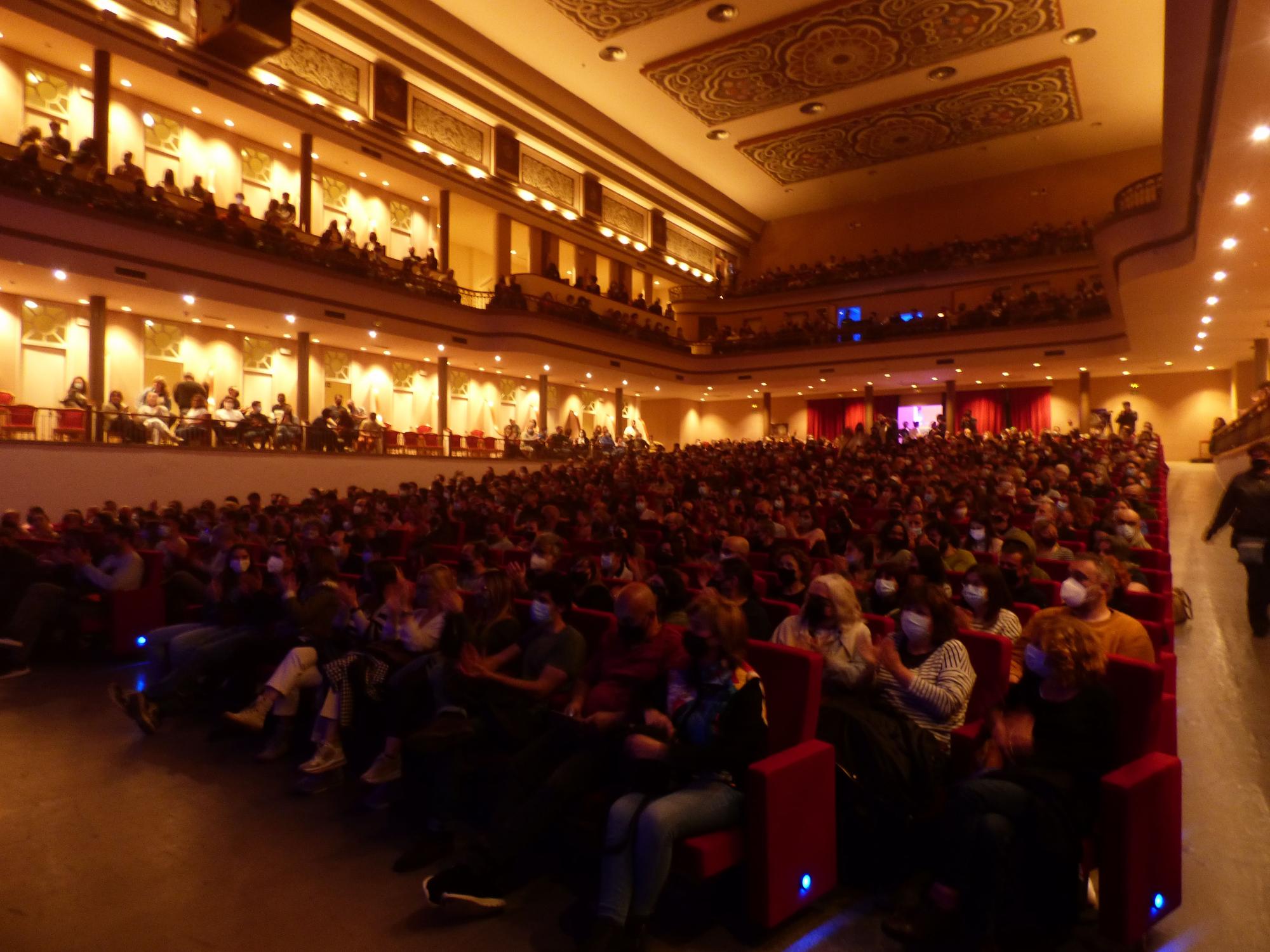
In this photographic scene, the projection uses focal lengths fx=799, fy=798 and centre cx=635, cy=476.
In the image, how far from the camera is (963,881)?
235cm

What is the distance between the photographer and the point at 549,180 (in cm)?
2267

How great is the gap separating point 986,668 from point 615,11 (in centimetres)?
1826

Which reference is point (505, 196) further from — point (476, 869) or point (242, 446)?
point (476, 869)

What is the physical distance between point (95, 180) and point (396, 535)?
954 cm

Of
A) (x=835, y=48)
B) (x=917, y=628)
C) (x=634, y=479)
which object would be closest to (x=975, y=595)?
(x=917, y=628)

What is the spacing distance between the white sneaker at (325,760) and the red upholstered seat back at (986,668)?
2725mm

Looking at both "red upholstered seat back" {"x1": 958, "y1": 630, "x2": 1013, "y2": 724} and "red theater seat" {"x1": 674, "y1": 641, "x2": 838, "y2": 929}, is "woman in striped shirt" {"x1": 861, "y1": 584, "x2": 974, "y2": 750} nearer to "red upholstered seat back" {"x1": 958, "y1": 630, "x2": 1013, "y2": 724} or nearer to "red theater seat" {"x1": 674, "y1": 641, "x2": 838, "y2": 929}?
"red upholstered seat back" {"x1": 958, "y1": 630, "x2": 1013, "y2": 724}

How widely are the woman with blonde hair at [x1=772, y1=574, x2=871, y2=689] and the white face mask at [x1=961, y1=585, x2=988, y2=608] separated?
59 centimetres

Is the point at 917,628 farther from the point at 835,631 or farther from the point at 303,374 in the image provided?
the point at 303,374

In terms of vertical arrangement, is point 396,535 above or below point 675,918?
above

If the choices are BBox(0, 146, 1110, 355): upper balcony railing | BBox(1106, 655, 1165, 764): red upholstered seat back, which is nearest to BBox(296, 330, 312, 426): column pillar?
BBox(0, 146, 1110, 355): upper balcony railing

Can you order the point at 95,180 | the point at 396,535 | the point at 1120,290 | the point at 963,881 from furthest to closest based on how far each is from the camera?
the point at 1120,290 → the point at 95,180 → the point at 396,535 → the point at 963,881

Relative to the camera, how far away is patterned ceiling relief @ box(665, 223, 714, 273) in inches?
1114

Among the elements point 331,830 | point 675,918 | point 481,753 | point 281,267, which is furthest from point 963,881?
point 281,267
